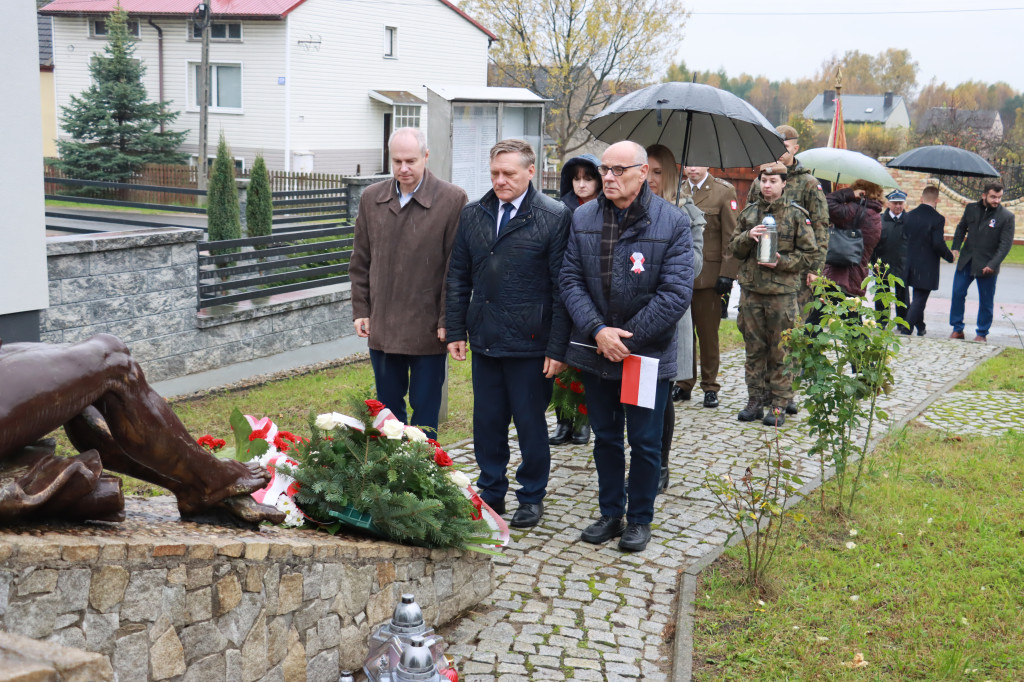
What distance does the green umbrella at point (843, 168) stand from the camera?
32.6 feet

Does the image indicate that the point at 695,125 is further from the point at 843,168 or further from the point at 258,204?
the point at 258,204

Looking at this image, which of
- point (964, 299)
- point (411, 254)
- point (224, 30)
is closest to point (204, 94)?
point (224, 30)

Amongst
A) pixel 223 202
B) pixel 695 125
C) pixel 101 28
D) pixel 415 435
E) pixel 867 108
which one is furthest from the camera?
pixel 867 108

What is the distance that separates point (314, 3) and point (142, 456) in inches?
1220

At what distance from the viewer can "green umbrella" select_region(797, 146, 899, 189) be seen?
9.93 meters

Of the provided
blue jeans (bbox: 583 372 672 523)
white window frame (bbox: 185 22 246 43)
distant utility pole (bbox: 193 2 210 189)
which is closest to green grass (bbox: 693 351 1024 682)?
blue jeans (bbox: 583 372 672 523)

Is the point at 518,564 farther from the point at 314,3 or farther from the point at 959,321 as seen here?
the point at 314,3

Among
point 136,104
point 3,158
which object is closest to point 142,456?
point 3,158

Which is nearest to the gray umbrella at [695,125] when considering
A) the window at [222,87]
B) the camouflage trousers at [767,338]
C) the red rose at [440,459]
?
the camouflage trousers at [767,338]

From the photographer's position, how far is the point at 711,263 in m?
8.17

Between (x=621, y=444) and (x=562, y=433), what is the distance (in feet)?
7.06

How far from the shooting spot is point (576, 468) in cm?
677

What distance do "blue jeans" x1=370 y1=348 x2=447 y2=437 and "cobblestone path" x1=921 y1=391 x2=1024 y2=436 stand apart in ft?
14.9

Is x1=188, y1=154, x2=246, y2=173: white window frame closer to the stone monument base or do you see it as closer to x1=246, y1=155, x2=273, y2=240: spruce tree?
x1=246, y1=155, x2=273, y2=240: spruce tree
